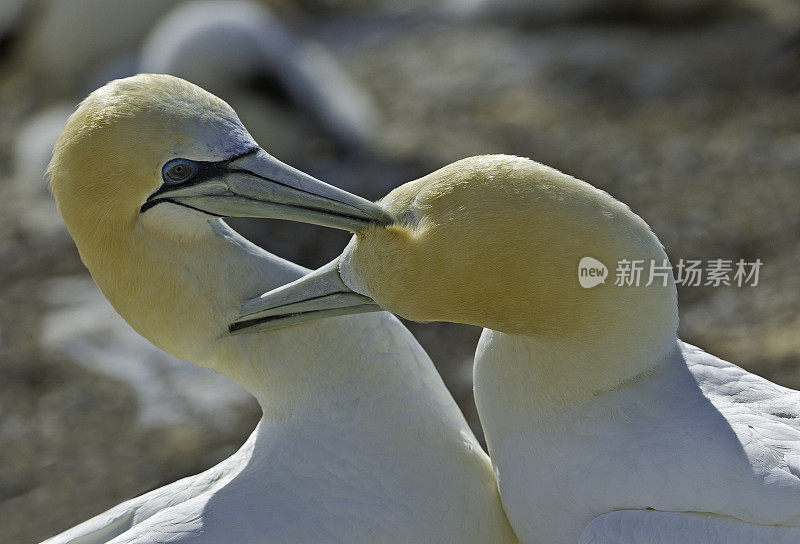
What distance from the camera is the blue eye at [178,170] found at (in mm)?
2844

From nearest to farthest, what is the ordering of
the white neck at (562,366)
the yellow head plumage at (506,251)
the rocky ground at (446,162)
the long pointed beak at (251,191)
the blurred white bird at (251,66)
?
the yellow head plumage at (506,251) < the white neck at (562,366) < the long pointed beak at (251,191) < the rocky ground at (446,162) < the blurred white bird at (251,66)

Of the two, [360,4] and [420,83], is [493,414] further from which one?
[360,4]

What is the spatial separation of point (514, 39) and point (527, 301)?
26.4 ft

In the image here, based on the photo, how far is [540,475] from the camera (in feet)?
9.32

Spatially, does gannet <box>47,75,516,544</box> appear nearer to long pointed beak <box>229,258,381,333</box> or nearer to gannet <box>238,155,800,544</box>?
long pointed beak <box>229,258,381,333</box>

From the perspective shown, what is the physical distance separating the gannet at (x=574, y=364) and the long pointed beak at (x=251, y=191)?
191 millimetres

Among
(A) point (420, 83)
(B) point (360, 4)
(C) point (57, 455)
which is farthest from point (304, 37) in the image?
(C) point (57, 455)

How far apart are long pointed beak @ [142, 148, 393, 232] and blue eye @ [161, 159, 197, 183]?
15mm

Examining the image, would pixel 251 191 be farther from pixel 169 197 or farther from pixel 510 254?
pixel 510 254

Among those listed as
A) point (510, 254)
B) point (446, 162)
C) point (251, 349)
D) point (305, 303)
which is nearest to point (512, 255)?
point (510, 254)

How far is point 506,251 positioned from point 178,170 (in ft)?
3.06

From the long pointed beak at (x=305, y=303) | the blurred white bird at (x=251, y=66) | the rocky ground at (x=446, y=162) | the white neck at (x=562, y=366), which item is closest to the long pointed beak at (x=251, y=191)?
the long pointed beak at (x=305, y=303)

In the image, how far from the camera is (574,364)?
9.19 ft

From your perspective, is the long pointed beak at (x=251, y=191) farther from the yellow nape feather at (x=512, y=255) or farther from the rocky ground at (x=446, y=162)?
the rocky ground at (x=446, y=162)
